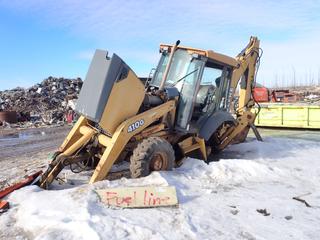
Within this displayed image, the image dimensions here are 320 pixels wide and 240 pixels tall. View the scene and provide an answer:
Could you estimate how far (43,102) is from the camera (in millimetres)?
30203

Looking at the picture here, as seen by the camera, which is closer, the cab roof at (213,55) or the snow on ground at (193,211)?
the snow on ground at (193,211)

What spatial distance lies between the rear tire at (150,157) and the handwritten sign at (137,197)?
0.97 m

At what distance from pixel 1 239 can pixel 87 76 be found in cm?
342

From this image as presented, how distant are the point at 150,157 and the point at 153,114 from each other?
2.99ft

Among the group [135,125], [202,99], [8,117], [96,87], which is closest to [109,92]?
[96,87]

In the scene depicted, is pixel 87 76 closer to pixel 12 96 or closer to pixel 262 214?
pixel 262 214

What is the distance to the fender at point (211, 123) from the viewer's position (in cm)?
834

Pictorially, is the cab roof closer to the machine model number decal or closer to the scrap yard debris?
the machine model number decal

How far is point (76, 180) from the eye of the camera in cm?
692

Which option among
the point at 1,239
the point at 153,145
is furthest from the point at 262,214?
the point at 1,239

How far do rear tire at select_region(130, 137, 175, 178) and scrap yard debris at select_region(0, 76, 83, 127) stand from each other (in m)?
17.1

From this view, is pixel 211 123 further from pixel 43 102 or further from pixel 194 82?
pixel 43 102

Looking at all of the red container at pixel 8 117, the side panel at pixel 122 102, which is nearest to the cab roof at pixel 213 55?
the side panel at pixel 122 102

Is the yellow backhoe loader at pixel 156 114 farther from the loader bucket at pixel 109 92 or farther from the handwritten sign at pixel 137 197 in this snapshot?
the handwritten sign at pixel 137 197
